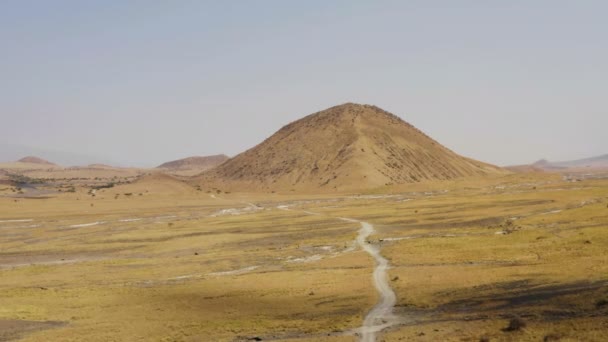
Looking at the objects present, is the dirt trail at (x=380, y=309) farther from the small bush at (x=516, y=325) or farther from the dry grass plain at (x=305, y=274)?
the small bush at (x=516, y=325)

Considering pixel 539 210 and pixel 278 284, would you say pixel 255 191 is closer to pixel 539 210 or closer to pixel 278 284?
pixel 539 210

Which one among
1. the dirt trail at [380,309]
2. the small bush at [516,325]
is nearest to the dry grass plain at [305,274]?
the small bush at [516,325]

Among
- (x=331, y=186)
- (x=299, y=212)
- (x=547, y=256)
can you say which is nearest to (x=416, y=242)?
(x=547, y=256)

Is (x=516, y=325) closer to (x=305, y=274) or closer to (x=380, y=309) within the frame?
(x=380, y=309)

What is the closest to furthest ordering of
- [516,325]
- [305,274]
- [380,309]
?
[516,325] < [380,309] < [305,274]

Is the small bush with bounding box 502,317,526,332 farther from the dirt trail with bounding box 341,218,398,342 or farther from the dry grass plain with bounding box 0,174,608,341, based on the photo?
the dirt trail with bounding box 341,218,398,342

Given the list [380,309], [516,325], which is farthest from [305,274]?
[516,325]

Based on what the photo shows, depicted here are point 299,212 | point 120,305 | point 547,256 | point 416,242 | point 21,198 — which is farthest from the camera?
point 21,198

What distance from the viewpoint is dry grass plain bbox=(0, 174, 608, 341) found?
2989cm

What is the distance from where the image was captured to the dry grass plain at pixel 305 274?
29891 mm

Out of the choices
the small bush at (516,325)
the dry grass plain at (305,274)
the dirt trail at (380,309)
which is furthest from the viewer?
the dry grass plain at (305,274)

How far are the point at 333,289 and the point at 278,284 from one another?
4.86 meters

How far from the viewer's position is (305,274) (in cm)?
4662

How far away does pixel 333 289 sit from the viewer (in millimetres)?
39938
